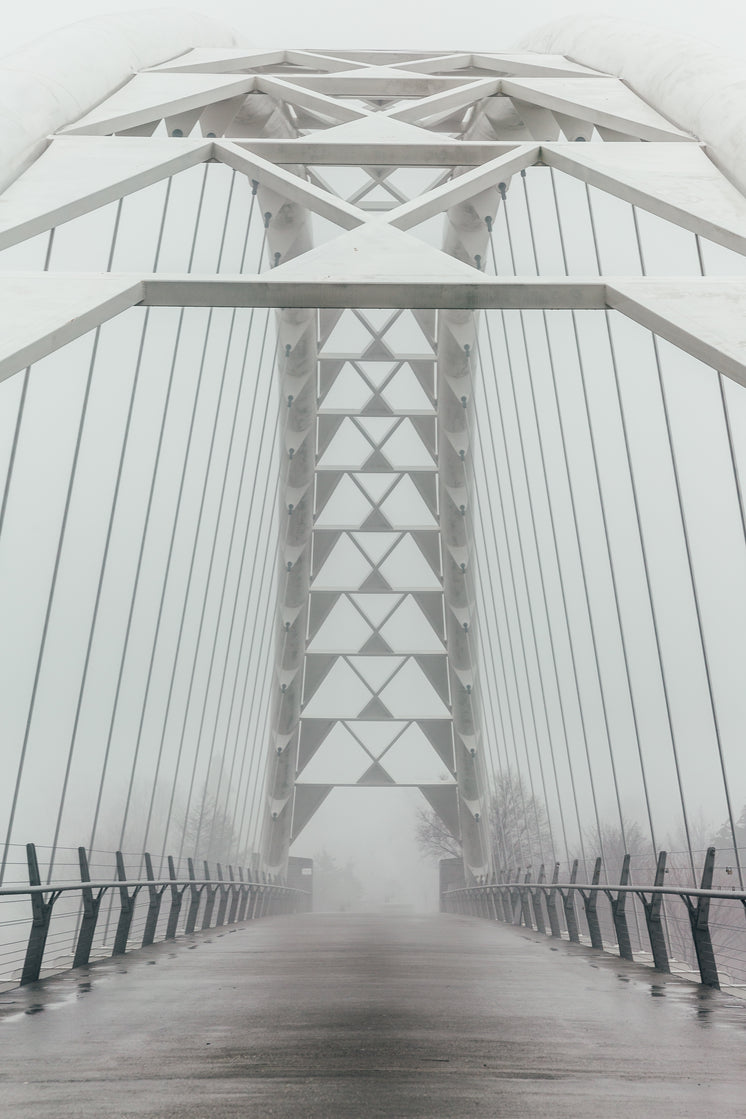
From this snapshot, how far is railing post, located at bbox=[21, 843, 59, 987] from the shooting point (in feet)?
22.1

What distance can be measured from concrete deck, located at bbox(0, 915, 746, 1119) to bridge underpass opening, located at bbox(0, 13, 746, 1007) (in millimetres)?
1165

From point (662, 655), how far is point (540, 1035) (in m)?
9.33

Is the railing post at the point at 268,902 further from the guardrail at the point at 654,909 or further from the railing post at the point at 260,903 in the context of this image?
the guardrail at the point at 654,909

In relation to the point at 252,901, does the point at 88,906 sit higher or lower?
lower

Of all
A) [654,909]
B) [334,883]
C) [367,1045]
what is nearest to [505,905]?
[654,909]

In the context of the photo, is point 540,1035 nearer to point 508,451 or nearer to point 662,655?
point 662,655

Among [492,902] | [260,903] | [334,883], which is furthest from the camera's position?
[334,883]

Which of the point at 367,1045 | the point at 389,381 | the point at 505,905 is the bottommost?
the point at 367,1045

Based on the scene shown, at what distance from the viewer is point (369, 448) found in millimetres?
34062

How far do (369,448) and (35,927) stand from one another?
2789 cm

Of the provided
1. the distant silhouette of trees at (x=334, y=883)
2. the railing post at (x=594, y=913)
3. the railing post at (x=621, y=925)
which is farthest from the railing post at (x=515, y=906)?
the distant silhouette of trees at (x=334, y=883)

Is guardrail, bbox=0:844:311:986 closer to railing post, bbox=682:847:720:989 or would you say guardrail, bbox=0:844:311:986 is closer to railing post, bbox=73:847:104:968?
railing post, bbox=73:847:104:968

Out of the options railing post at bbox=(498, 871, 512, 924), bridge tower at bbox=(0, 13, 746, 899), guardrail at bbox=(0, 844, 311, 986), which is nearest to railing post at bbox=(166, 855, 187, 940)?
guardrail at bbox=(0, 844, 311, 986)

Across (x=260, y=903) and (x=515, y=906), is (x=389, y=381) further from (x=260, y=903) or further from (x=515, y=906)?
(x=515, y=906)
